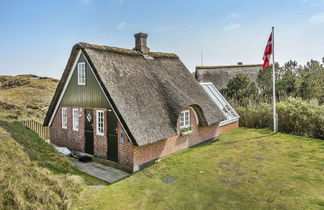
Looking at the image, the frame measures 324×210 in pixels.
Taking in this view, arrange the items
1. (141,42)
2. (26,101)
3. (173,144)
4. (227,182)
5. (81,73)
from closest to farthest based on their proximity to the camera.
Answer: (227,182) → (81,73) → (173,144) → (141,42) → (26,101)

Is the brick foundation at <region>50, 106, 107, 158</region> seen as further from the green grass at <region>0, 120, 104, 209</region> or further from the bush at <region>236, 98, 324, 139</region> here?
the bush at <region>236, 98, 324, 139</region>

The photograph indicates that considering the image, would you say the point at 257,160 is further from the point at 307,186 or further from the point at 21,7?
the point at 21,7

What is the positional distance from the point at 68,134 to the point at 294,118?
48.1 ft

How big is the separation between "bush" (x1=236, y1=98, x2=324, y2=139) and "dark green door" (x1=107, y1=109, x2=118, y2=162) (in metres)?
12.2

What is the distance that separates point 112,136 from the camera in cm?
863

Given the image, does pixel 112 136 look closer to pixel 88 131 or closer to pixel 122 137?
pixel 122 137

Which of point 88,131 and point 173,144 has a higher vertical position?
point 88,131

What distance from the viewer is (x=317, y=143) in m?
11.7

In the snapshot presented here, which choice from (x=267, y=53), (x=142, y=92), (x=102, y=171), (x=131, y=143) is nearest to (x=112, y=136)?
(x=131, y=143)

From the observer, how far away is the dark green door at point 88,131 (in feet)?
31.5

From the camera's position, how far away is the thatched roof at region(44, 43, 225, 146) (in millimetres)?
8070

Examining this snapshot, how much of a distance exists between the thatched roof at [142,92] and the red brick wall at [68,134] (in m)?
0.70

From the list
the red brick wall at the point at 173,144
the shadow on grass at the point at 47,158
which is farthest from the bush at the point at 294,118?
the shadow on grass at the point at 47,158

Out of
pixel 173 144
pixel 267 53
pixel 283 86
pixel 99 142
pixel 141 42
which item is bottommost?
pixel 173 144
